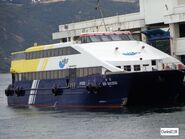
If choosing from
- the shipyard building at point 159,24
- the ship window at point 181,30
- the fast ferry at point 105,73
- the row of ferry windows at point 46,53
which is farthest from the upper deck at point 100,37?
the ship window at point 181,30

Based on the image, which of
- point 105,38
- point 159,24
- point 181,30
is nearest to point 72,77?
point 105,38

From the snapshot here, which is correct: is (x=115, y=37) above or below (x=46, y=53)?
above

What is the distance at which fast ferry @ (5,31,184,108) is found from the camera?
177 ft

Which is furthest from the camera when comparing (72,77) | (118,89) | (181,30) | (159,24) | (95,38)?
(159,24)

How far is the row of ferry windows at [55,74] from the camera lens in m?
55.8

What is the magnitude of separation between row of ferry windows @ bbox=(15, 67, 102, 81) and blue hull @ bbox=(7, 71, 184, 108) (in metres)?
0.44

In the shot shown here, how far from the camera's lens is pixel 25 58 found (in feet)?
216

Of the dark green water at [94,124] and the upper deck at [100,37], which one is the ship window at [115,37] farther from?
the dark green water at [94,124]

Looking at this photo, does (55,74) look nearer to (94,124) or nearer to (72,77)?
(72,77)

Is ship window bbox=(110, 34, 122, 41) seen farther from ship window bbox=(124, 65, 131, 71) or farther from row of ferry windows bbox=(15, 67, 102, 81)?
ship window bbox=(124, 65, 131, 71)

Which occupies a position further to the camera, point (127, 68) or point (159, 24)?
point (159, 24)

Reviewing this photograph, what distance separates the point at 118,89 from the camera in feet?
178

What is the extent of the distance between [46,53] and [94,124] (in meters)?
17.2

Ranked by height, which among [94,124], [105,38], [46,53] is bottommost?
[94,124]
